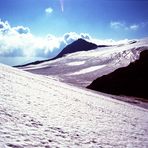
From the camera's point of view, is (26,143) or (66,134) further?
(66,134)

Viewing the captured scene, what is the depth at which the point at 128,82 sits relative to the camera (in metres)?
53.2

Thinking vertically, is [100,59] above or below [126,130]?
above

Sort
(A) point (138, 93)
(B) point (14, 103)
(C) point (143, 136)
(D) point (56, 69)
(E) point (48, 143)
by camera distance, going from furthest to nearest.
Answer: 1. (D) point (56, 69)
2. (A) point (138, 93)
3. (C) point (143, 136)
4. (B) point (14, 103)
5. (E) point (48, 143)

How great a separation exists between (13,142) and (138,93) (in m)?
47.1

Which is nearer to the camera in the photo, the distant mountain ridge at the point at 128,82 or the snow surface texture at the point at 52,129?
the snow surface texture at the point at 52,129

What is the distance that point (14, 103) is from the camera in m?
9.11

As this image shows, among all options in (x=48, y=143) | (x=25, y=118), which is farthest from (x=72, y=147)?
(x=25, y=118)

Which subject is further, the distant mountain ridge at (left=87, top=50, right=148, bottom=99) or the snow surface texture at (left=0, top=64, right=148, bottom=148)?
the distant mountain ridge at (left=87, top=50, right=148, bottom=99)

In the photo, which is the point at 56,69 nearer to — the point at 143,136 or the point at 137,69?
the point at 137,69

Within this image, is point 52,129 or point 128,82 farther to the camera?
point 128,82

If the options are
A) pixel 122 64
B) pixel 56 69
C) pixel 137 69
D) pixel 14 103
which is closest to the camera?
pixel 14 103

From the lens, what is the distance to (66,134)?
743 cm

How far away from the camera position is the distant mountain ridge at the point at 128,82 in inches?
2008

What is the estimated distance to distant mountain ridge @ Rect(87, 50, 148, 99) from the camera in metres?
51.0
